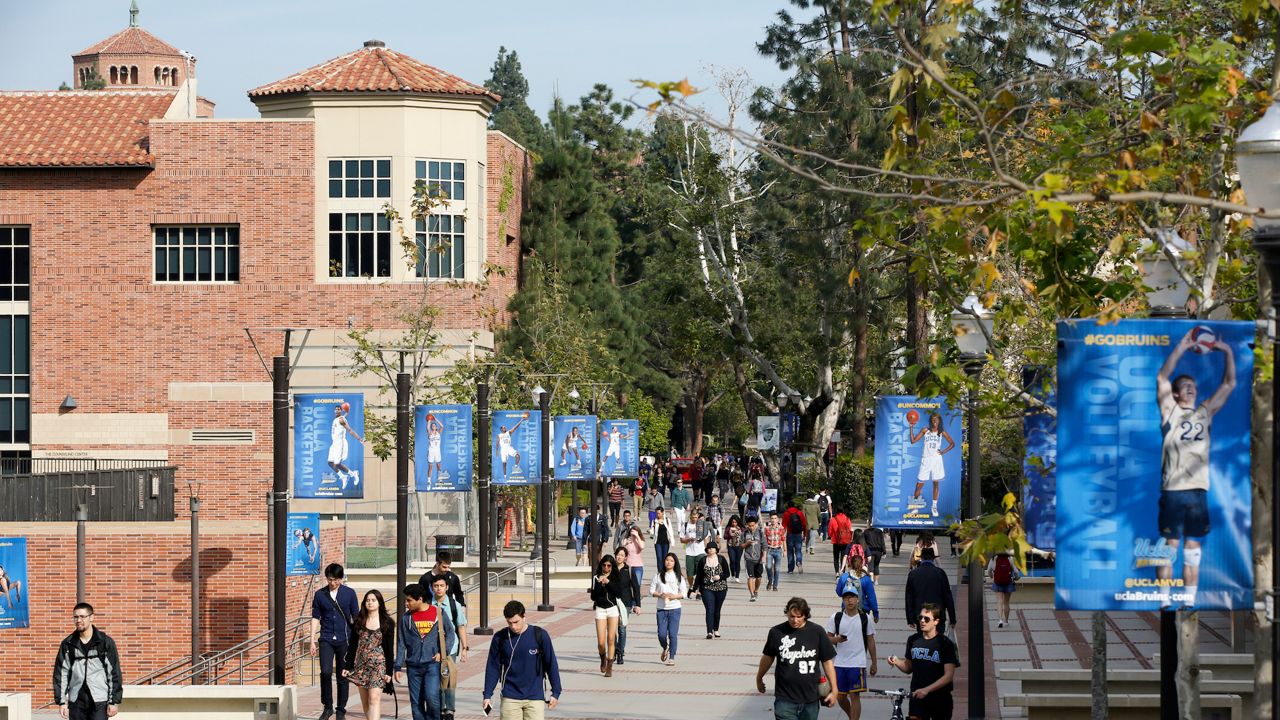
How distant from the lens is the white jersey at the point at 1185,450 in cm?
817

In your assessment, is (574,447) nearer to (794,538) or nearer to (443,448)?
(794,538)

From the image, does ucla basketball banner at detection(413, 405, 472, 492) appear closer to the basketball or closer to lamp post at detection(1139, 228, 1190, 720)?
lamp post at detection(1139, 228, 1190, 720)

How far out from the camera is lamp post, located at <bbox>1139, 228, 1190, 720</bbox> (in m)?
11.0

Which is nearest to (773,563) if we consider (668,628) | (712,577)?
(712,577)

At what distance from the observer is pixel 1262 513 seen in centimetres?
923

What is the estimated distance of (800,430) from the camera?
59.0m

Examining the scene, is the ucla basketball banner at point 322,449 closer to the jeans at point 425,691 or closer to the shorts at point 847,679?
the jeans at point 425,691

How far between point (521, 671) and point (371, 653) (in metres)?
3.28

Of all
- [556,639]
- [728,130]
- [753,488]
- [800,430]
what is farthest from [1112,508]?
[800,430]

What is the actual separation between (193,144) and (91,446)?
9631 millimetres

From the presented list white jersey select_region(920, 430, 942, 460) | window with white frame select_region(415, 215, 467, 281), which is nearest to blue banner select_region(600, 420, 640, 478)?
window with white frame select_region(415, 215, 467, 281)

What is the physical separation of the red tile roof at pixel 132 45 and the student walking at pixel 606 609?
120 m

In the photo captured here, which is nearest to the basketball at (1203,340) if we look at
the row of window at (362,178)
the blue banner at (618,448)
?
the blue banner at (618,448)

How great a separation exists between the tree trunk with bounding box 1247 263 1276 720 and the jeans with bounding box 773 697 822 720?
5449mm
